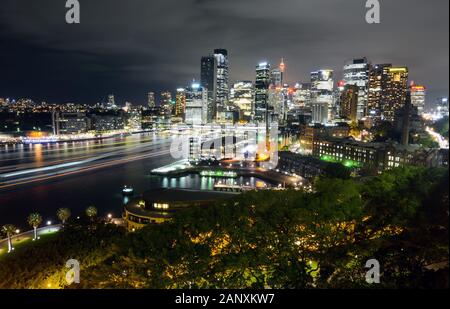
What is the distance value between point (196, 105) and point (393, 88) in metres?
27.5

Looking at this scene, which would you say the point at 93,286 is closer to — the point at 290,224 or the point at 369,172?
the point at 290,224

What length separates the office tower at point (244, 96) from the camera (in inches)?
2463

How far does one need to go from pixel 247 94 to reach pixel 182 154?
4081cm

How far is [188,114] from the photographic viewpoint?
5488 cm

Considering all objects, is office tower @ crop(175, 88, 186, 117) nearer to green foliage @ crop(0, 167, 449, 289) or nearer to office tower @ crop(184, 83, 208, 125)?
office tower @ crop(184, 83, 208, 125)

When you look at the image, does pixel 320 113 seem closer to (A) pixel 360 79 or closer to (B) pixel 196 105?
(A) pixel 360 79

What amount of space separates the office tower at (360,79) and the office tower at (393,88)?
2110 millimetres

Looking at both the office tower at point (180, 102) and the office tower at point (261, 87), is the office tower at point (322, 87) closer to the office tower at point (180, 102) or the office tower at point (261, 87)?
the office tower at point (261, 87)

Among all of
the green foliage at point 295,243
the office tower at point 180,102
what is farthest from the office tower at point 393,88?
the green foliage at point 295,243

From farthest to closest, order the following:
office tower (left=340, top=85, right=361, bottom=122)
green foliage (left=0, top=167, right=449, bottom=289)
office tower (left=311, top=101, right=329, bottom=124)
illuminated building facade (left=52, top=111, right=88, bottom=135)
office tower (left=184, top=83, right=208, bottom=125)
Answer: office tower (left=184, top=83, right=208, bottom=125), office tower (left=311, top=101, right=329, bottom=124), office tower (left=340, top=85, right=361, bottom=122), illuminated building facade (left=52, top=111, right=88, bottom=135), green foliage (left=0, top=167, right=449, bottom=289)

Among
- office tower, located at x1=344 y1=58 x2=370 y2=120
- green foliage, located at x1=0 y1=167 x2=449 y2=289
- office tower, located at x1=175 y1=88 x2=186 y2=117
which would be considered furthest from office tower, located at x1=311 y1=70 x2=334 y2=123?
green foliage, located at x1=0 y1=167 x2=449 y2=289

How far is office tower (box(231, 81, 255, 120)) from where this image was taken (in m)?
62.6

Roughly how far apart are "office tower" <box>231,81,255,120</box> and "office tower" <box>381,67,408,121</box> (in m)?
24.9
